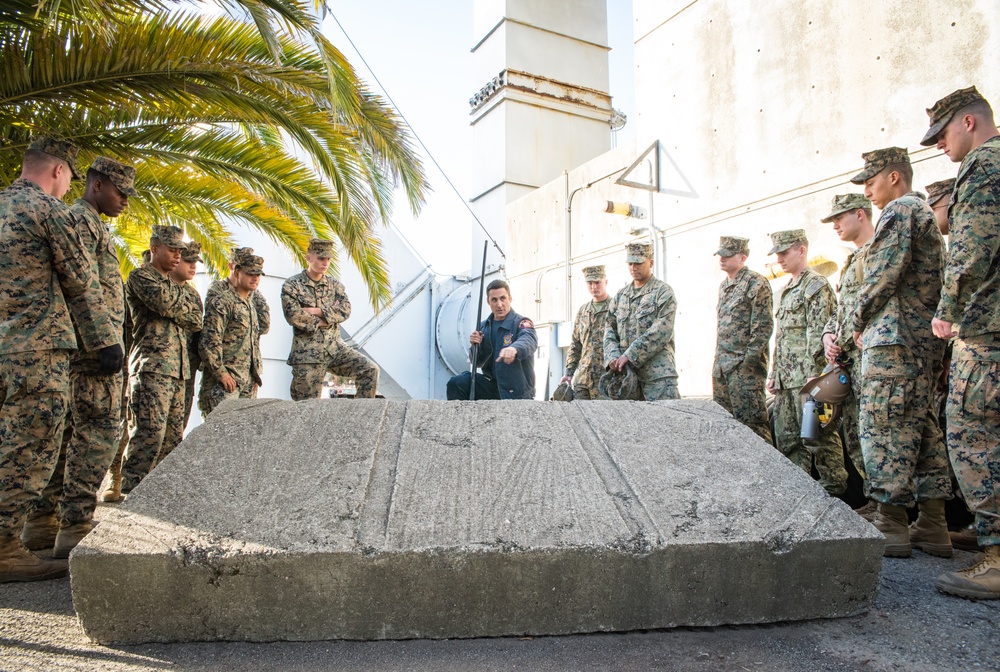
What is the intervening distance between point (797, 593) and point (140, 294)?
13.7 feet

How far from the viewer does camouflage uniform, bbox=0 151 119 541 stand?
2953 millimetres

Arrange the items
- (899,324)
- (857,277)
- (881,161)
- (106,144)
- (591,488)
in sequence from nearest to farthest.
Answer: (591,488) < (899,324) < (881,161) < (857,277) < (106,144)

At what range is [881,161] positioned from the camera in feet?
11.5

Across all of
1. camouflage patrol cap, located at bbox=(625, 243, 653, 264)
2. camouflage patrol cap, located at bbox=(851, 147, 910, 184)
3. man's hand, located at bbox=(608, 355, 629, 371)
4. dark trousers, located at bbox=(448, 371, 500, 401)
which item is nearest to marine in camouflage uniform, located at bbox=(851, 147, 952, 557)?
camouflage patrol cap, located at bbox=(851, 147, 910, 184)

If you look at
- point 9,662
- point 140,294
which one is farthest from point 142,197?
point 9,662

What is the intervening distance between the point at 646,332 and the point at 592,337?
1.10 metres

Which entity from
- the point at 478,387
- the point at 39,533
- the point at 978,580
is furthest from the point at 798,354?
the point at 39,533

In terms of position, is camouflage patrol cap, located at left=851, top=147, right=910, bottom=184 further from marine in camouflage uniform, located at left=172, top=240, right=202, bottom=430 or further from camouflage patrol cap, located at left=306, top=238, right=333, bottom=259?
marine in camouflage uniform, located at left=172, top=240, right=202, bottom=430

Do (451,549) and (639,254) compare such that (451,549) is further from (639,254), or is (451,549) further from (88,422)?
(639,254)

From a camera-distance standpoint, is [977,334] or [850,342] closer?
[977,334]

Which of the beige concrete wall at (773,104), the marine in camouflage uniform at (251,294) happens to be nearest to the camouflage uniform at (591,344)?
the beige concrete wall at (773,104)

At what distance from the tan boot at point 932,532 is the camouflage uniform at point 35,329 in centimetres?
415

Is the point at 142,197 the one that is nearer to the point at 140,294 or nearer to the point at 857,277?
the point at 140,294

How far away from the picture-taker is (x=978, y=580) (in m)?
2.59
